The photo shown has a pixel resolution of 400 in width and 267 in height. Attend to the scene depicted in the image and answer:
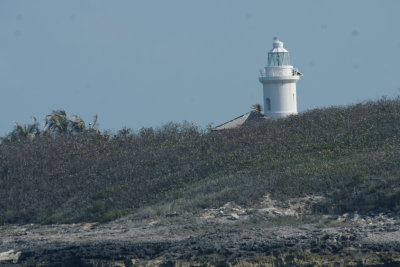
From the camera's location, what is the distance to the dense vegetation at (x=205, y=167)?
67.4ft

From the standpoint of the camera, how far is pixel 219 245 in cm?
1700

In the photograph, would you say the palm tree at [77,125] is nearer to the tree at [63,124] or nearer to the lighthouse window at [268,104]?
the tree at [63,124]

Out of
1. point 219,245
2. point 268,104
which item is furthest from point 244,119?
point 219,245

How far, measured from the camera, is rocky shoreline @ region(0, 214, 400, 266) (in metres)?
16.0

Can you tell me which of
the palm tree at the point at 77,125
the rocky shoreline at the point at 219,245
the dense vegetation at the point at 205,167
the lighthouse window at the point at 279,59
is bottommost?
the rocky shoreline at the point at 219,245

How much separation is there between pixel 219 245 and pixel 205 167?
321 inches

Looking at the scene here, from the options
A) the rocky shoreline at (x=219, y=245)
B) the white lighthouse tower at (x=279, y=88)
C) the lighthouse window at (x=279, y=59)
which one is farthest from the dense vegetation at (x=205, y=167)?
the lighthouse window at (x=279, y=59)

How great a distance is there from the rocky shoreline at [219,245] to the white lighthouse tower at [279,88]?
63.1 feet

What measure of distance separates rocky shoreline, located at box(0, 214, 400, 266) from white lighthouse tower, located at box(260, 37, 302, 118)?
757 inches

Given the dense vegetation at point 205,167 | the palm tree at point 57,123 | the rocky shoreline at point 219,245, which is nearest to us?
the rocky shoreline at point 219,245

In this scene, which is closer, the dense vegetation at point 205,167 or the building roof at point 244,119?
the dense vegetation at point 205,167

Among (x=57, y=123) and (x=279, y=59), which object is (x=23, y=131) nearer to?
(x=57, y=123)

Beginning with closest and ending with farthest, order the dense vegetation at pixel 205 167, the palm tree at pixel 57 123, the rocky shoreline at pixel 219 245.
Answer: the rocky shoreline at pixel 219 245, the dense vegetation at pixel 205 167, the palm tree at pixel 57 123

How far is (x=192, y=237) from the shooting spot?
701 inches
